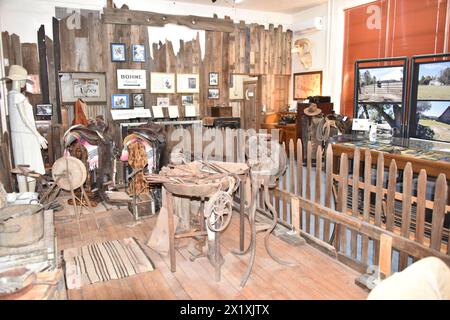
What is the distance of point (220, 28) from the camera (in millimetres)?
8688

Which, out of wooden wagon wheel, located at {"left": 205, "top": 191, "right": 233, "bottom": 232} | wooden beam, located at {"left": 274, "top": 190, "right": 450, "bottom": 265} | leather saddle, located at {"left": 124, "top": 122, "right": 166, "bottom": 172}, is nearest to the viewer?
wooden beam, located at {"left": 274, "top": 190, "right": 450, "bottom": 265}

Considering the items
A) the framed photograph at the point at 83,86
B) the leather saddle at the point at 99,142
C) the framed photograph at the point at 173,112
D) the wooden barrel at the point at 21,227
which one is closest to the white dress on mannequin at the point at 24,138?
the leather saddle at the point at 99,142

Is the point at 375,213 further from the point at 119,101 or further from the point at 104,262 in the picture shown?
the point at 119,101

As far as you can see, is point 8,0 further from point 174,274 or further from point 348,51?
point 348,51

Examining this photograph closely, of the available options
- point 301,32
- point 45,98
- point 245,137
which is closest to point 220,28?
point 301,32

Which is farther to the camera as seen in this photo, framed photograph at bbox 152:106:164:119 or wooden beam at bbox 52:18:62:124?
framed photograph at bbox 152:106:164:119

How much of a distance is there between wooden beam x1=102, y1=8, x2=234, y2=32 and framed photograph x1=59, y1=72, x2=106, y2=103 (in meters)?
1.21

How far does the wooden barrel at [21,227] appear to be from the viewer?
3.20 m

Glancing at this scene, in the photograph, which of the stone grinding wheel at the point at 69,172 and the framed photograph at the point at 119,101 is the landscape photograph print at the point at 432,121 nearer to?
the stone grinding wheel at the point at 69,172

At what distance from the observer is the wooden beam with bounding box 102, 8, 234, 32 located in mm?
7623

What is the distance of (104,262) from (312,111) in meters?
5.90

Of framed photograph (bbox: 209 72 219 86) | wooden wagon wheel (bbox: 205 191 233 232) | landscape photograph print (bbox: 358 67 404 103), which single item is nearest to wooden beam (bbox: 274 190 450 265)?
wooden wagon wheel (bbox: 205 191 233 232)

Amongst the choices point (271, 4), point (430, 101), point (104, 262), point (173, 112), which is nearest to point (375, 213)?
point (104, 262)

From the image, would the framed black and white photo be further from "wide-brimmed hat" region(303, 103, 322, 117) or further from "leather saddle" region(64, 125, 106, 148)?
"wide-brimmed hat" region(303, 103, 322, 117)
